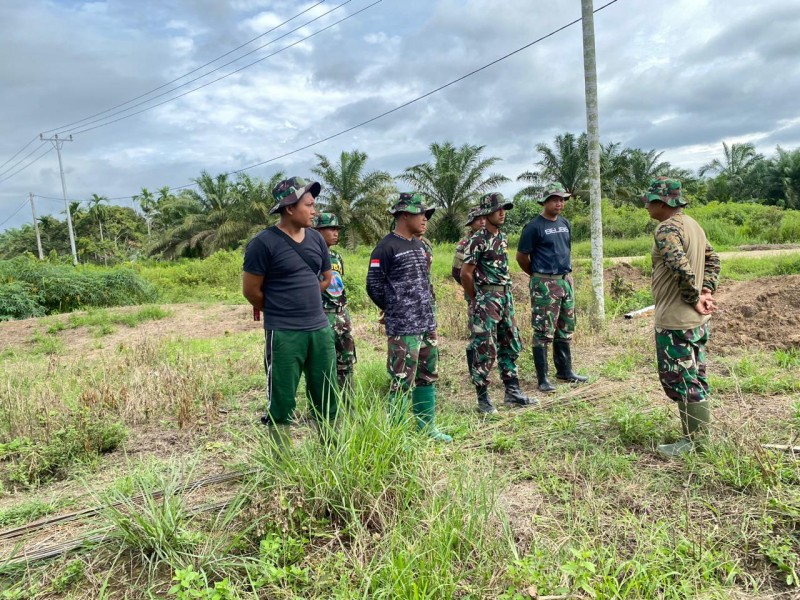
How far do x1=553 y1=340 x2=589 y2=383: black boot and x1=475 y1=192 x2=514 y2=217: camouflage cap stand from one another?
5.03ft

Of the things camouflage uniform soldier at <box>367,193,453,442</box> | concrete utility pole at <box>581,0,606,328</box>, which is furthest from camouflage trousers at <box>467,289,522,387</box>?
concrete utility pole at <box>581,0,606,328</box>

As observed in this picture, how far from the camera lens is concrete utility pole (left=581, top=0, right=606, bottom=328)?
291 inches

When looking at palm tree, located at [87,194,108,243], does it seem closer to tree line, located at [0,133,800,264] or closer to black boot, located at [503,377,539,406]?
tree line, located at [0,133,800,264]

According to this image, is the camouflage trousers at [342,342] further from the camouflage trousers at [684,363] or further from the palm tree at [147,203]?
the palm tree at [147,203]

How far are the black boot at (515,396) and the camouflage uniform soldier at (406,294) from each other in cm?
103

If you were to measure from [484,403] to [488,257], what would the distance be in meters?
1.24

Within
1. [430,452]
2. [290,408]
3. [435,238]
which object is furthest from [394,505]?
[435,238]

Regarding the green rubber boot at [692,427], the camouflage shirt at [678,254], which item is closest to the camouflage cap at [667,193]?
the camouflage shirt at [678,254]

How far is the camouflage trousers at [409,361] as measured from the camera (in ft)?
12.7

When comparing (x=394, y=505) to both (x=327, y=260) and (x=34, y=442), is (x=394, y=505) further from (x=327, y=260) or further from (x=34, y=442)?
(x=34, y=442)

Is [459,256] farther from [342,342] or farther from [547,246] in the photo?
[342,342]

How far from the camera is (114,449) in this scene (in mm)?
4199

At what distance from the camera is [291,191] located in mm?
3197

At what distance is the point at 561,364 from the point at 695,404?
203cm
